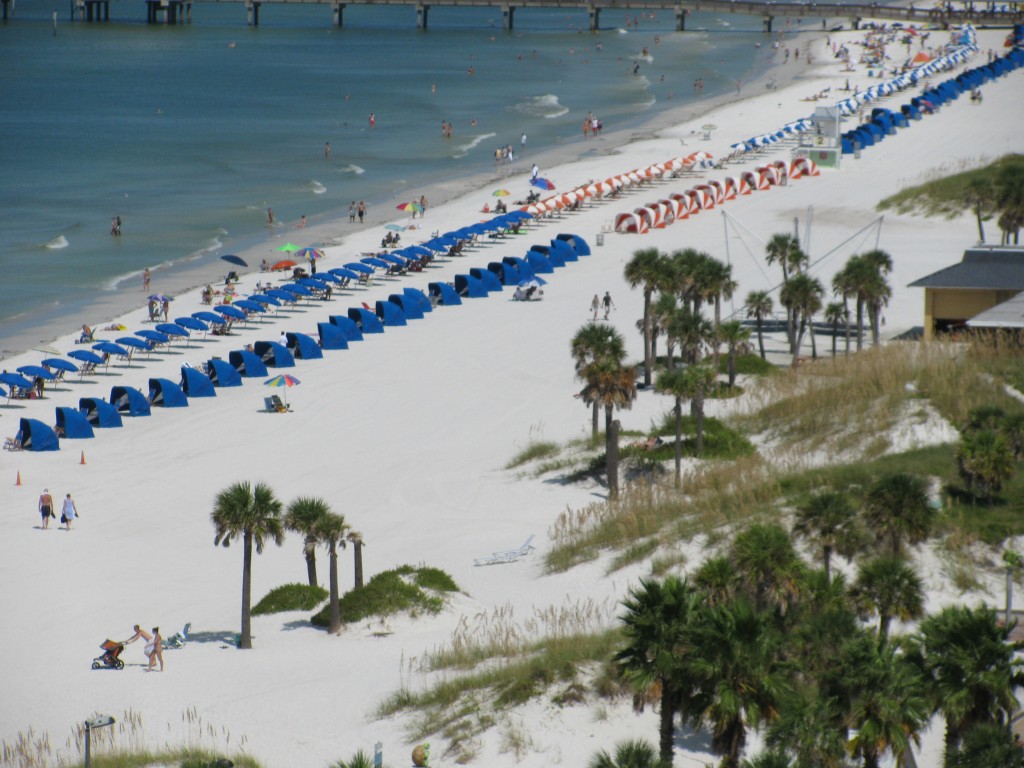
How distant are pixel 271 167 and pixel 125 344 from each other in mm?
38091

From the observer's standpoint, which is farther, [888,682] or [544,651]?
[544,651]

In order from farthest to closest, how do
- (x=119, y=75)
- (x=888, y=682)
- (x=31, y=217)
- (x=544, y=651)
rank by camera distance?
1. (x=119, y=75)
2. (x=31, y=217)
3. (x=544, y=651)
4. (x=888, y=682)

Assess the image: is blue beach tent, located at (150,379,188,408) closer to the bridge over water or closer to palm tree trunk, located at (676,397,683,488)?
palm tree trunk, located at (676,397,683,488)

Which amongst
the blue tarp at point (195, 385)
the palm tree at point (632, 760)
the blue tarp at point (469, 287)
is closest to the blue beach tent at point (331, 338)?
the blue tarp at point (195, 385)

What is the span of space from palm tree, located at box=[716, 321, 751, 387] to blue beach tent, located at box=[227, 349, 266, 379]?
1146 centimetres

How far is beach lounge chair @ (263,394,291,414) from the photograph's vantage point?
36125 mm

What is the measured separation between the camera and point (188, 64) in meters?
128

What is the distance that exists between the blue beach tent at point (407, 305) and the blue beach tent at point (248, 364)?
6316 mm

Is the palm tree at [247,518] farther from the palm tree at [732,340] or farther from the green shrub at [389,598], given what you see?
the palm tree at [732,340]

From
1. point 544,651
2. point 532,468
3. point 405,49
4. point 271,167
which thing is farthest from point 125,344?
point 405,49

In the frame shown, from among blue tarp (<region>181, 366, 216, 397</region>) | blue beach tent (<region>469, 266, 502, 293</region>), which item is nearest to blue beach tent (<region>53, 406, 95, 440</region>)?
blue tarp (<region>181, 366, 216, 397</region>)

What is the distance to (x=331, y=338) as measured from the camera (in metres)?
41.9

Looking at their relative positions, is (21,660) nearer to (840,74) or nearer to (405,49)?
(840,74)

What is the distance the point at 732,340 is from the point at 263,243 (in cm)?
2743
